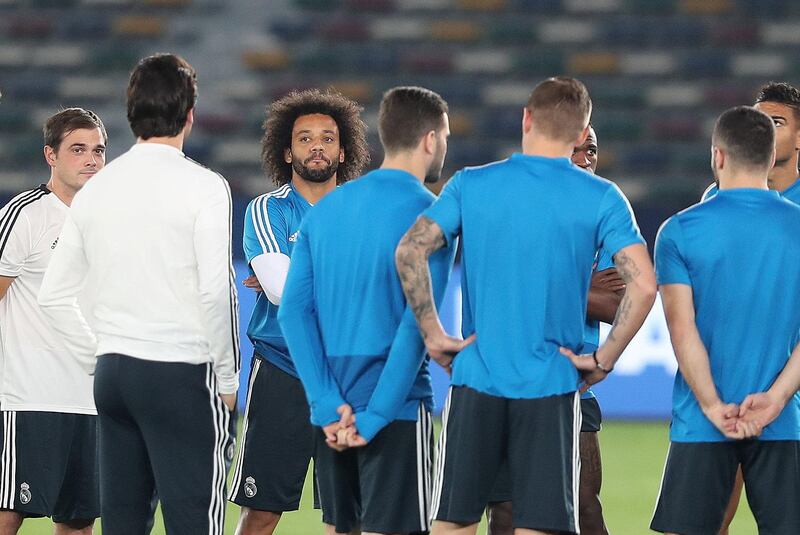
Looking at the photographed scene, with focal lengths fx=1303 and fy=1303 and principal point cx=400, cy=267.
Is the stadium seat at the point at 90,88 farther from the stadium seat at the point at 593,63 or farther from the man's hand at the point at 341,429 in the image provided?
the man's hand at the point at 341,429

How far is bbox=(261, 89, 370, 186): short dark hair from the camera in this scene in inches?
213

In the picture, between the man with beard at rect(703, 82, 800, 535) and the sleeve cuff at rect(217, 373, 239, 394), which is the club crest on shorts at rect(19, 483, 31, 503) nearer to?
the sleeve cuff at rect(217, 373, 239, 394)

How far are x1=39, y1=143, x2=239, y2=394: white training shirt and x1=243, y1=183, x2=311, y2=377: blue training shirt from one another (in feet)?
3.55

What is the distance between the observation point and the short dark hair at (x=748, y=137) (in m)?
3.94

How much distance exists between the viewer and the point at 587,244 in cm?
378

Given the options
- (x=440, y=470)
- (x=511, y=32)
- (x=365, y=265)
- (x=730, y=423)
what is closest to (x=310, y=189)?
(x=365, y=265)

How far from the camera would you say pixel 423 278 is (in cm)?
376

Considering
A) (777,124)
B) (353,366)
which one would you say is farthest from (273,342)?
(777,124)

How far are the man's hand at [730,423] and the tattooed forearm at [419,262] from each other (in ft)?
2.95

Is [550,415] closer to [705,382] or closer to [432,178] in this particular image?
[705,382]

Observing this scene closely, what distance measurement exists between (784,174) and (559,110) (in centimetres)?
140

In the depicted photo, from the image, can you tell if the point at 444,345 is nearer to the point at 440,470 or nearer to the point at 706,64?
the point at 440,470

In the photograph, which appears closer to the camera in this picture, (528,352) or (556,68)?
(528,352)

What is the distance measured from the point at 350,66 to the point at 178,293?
35.1 ft
